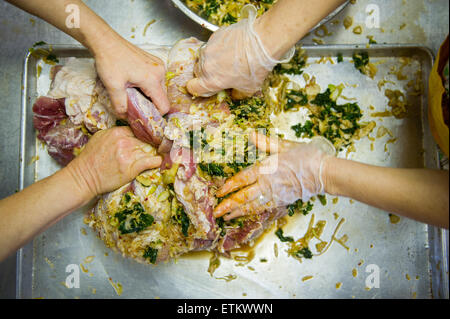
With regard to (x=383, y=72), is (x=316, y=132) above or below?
below

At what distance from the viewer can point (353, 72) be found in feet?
9.57

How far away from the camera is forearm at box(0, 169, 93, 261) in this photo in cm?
202

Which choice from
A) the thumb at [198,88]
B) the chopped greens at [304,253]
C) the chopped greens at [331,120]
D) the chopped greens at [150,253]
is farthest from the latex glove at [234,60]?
the chopped greens at [304,253]

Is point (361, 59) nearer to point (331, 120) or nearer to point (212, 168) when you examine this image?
point (331, 120)

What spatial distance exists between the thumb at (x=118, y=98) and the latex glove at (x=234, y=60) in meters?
0.45

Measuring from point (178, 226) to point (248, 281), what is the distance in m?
0.98

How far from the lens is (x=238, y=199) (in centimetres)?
220

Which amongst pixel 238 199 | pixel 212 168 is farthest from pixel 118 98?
pixel 238 199

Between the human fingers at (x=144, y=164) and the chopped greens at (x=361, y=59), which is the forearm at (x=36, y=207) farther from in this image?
the chopped greens at (x=361, y=59)

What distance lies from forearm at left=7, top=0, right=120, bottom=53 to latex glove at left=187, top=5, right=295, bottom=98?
25.1 inches
